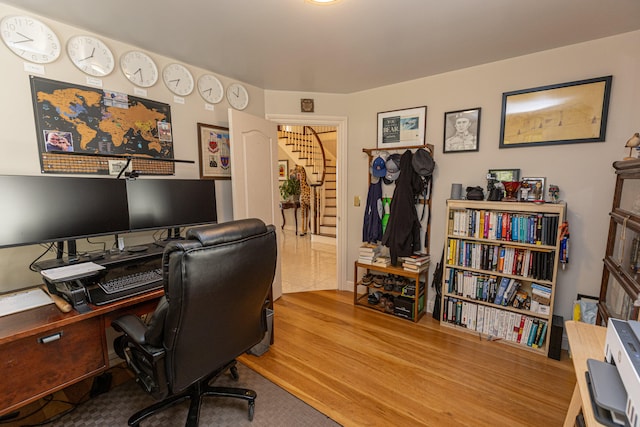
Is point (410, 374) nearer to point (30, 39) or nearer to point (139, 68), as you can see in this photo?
point (139, 68)

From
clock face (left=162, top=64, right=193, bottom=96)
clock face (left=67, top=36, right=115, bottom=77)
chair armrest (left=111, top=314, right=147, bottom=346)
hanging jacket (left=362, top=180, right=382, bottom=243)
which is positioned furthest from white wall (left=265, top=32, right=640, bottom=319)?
chair armrest (left=111, top=314, right=147, bottom=346)

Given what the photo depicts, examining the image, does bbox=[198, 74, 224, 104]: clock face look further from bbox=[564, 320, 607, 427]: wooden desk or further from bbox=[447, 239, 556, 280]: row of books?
bbox=[564, 320, 607, 427]: wooden desk

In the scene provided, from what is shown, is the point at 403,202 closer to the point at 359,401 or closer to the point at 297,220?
the point at 359,401

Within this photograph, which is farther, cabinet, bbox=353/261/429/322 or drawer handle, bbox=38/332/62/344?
cabinet, bbox=353/261/429/322

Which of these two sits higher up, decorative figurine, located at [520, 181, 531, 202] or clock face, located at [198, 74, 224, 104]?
clock face, located at [198, 74, 224, 104]

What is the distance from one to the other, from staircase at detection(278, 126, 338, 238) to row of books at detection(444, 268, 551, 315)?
3.29 m

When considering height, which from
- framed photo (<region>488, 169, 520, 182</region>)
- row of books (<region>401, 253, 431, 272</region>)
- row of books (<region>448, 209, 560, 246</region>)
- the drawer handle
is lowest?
row of books (<region>401, 253, 431, 272</region>)

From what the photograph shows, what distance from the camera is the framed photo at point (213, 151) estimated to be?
2.47 m

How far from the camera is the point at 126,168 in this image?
6.45 feet

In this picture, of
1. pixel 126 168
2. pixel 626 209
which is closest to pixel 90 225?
pixel 126 168

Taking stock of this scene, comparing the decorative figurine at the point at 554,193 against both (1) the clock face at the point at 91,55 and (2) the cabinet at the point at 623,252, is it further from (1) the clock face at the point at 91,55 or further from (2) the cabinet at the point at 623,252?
(1) the clock face at the point at 91,55

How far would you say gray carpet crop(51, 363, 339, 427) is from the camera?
1529 millimetres

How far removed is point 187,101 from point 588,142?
3123 mm

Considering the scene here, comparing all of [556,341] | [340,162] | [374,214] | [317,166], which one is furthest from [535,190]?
[317,166]
